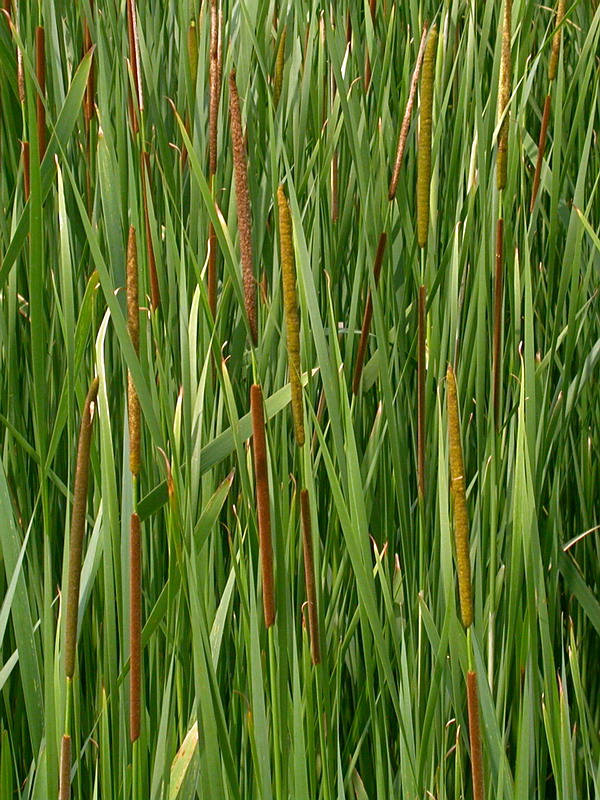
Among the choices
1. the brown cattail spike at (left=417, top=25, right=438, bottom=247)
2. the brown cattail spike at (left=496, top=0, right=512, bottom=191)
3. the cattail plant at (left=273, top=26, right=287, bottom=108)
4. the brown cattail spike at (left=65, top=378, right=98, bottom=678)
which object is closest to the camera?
the brown cattail spike at (left=65, top=378, right=98, bottom=678)

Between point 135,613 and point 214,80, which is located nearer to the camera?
point 135,613

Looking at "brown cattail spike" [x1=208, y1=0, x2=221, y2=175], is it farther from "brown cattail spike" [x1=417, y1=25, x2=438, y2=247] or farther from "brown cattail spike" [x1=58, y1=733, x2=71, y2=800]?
"brown cattail spike" [x1=58, y1=733, x2=71, y2=800]

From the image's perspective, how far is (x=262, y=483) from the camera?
52cm

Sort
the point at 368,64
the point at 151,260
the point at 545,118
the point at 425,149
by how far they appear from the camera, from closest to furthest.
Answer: the point at 425,149, the point at 151,260, the point at 545,118, the point at 368,64

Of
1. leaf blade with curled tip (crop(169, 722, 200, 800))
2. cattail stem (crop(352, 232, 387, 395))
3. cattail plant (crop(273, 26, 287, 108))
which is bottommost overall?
leaf blade with curled tip (crop(169, 722, 200, 800))

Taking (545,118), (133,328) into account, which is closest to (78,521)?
(133,328)

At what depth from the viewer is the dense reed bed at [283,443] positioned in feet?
1.97

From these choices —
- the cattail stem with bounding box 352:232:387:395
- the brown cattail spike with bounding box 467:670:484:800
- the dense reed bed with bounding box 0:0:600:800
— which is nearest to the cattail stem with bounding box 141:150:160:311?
the dense reed bed with bounding box 0:0:600:800

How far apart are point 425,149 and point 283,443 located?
250 millimetres

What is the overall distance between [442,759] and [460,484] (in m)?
0.27

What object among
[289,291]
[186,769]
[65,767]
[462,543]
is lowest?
[186,769]

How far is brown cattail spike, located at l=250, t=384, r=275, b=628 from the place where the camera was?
508 millimetres

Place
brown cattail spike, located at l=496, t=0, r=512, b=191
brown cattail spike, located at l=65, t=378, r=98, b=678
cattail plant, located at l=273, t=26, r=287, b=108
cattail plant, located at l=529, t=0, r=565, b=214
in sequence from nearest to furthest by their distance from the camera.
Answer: brown cattail spike, located at l=65, t=378, r=98, b=678
brown cattail spike, located at l=496, t=0, r=512, b=191
cattail plant, located at l=529, t=0, r=565, b=214
cattail plant, located at l=273, t=26, r=287, b=108

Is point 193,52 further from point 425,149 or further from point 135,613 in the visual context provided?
point 135,613
